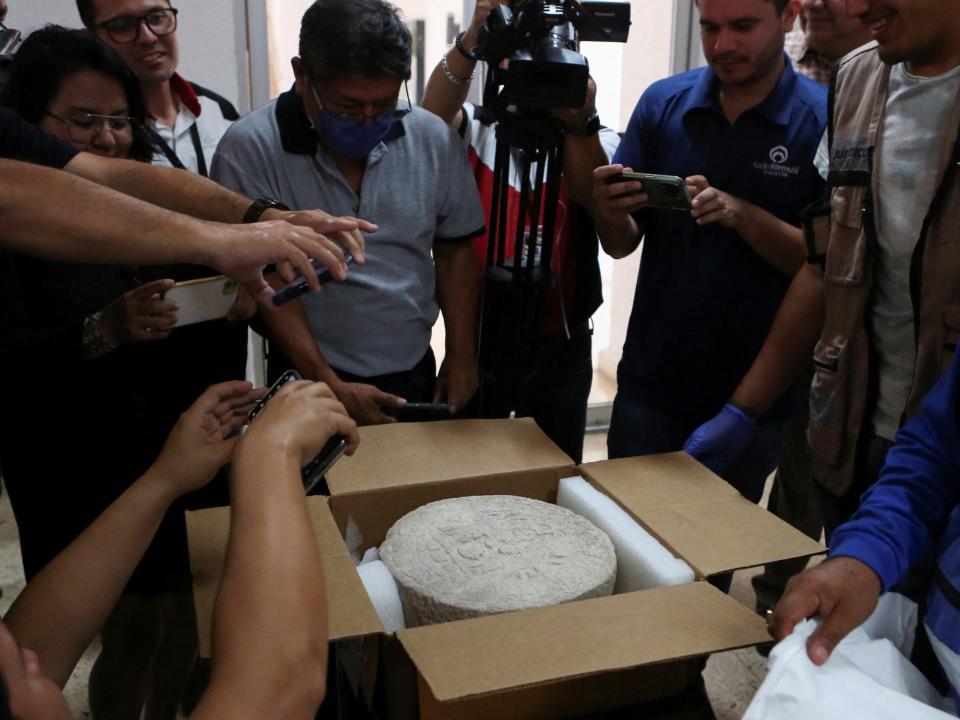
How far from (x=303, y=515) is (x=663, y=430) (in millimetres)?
1093

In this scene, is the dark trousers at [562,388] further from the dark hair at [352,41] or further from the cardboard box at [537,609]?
the dark hair at [352,41]

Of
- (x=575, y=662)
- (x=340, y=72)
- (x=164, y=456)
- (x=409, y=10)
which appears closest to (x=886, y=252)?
(x=575, y=662)

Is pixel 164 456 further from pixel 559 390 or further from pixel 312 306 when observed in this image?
pixel 559 390

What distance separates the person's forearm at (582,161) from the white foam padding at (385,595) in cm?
98

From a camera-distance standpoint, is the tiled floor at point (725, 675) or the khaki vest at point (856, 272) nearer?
the khaki vest at point (856, 272)

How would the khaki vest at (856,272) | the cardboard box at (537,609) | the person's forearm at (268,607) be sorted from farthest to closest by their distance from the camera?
the khaki vest at (856,272) → the cardboard box at (537,609) → the person's forearm at (268,607)

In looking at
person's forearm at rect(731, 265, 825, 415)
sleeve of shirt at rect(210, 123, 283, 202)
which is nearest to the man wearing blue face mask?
sleeve of shirt at rect(210, 123, 283, 202)

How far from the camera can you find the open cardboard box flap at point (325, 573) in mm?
897

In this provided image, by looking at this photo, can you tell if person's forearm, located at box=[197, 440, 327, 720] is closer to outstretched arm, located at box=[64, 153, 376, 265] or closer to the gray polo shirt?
outstretched arm, located at box=[64, 153, 376, 265]

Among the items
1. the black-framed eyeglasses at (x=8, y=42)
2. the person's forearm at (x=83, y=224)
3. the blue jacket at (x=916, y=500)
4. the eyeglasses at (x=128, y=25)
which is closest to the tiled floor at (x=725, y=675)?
the blue jacket at (x=916, y=500)

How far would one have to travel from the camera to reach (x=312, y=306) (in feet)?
5.52

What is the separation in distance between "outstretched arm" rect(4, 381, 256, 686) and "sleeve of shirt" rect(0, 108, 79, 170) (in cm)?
50

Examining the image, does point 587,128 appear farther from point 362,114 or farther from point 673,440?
point 673,440

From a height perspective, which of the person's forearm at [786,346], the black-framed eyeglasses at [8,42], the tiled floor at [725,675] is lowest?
the tiled floor at [725,675]
